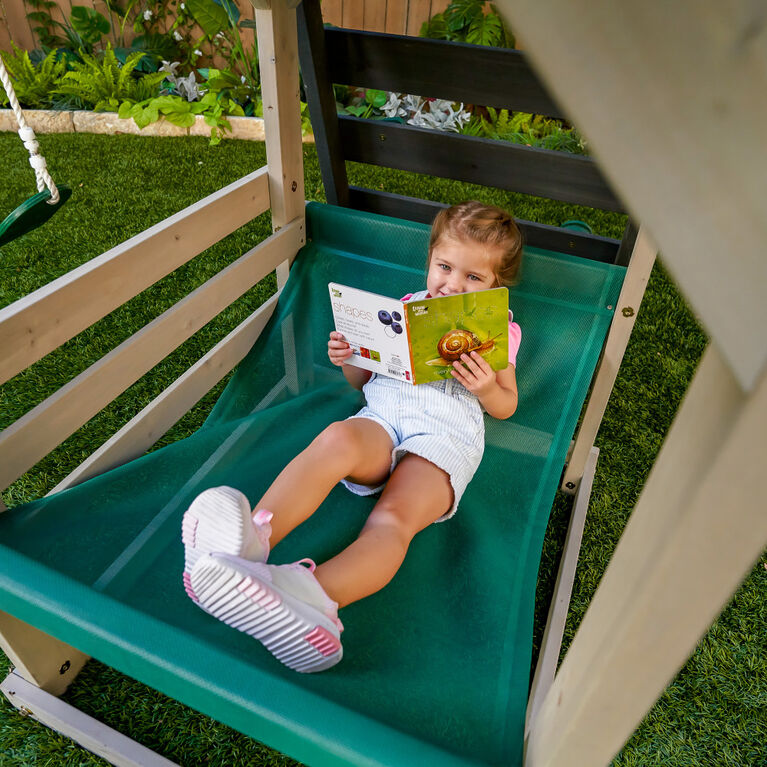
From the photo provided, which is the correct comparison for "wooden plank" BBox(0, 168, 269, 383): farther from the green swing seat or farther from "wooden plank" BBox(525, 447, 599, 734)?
"wooden plank" BBox(525, 447, 599, 734)

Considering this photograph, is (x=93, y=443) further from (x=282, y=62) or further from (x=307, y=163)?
(x=307, y=163)

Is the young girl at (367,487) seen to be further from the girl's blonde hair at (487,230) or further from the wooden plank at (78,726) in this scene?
the wooden plank at (78,726)

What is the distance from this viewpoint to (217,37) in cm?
432

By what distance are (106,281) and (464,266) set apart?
30.5 inches

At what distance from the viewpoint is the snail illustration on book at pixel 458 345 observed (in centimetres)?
133

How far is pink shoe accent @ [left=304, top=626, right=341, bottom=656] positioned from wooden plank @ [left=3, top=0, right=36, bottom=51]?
5.23 meters

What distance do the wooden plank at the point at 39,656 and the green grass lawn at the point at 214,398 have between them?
0.04 meters

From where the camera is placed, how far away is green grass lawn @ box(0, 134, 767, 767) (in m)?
1.27

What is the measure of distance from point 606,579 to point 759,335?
0.33 metres

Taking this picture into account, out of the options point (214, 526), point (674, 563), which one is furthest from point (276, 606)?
point (674, 563)

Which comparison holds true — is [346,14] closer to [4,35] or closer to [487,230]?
[4,35]

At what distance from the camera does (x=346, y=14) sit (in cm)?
425

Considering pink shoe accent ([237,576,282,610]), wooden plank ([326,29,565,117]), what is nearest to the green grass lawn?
pink shoe accent ([237,576,282,610])

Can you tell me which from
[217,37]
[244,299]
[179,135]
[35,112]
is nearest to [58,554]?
[244,299]
